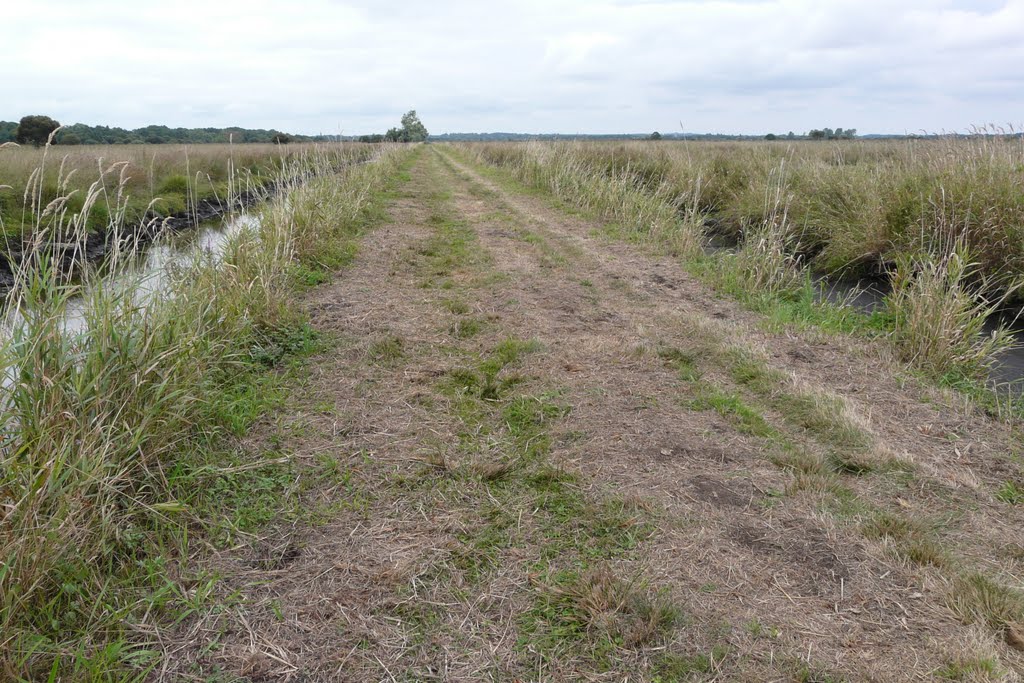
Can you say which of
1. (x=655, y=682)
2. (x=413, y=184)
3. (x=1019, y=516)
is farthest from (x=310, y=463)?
(x=413, y=184)

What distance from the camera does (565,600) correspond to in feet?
7.61

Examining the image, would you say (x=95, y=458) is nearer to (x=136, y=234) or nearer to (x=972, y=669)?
(x=136, y=234)

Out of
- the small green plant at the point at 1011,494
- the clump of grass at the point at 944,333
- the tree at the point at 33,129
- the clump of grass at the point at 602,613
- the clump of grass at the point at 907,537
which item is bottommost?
the clump of grass at the point at 602,613

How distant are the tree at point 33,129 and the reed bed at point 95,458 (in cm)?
1503

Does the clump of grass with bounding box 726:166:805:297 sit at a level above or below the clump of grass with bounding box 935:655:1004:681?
above

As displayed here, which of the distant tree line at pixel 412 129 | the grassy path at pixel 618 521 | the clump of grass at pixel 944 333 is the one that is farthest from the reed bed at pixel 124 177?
the distant tree line at pixel 412 129

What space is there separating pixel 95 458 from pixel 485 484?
155cm

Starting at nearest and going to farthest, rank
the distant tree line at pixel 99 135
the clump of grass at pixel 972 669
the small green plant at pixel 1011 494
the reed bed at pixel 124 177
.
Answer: the clump of grass at pixel 972 669, the small green plant at pixel 1011 494, the reed bed at pixel 124 177, the distant tree line at pixel 99 135

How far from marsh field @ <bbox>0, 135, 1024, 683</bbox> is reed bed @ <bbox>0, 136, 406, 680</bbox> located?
0.02m

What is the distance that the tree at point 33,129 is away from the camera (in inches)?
605

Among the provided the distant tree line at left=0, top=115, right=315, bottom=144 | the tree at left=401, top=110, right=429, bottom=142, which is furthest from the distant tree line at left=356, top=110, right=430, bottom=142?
the distant tree line at left=0, top=115, right=315, bottom=144

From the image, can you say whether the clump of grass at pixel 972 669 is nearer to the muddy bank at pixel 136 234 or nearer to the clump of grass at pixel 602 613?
the clump of grass at pixel 602 613

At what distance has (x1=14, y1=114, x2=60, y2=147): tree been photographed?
605 inches

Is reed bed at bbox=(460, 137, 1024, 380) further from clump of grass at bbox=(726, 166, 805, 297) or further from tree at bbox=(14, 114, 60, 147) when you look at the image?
tree at bbox=(14, 114, 60, 147)
